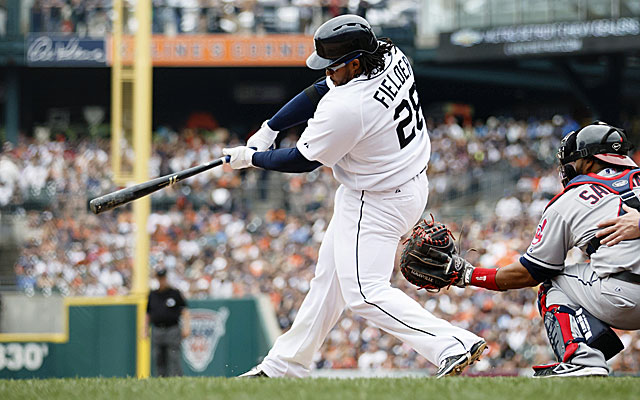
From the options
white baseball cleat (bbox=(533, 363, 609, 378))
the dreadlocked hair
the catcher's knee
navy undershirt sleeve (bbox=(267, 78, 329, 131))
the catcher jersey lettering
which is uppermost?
the dreadlocked hair

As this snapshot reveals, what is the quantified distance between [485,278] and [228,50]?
17.4 metres

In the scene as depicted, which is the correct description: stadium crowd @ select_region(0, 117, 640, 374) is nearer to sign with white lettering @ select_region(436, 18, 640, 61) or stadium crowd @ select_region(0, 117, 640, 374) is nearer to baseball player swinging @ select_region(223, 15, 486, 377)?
sign with white lettering @ select_region(436, 18, 640, 61)

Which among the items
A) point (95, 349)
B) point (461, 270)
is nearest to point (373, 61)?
point (461, 270)

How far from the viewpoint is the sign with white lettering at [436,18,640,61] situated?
59.8ft

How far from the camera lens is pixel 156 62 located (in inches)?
850

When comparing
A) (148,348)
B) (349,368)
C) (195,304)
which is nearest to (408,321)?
(148,348)

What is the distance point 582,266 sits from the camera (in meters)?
4.52

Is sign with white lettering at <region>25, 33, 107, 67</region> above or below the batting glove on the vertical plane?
above

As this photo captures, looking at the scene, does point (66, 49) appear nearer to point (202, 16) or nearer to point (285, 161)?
point (202, 16)

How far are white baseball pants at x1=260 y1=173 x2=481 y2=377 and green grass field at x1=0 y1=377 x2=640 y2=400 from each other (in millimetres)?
→ 281

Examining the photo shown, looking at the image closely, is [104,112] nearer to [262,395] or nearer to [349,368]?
[349,368]

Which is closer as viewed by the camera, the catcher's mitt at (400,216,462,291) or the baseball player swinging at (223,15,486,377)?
the baseball player swinging at (223,15,486,377)

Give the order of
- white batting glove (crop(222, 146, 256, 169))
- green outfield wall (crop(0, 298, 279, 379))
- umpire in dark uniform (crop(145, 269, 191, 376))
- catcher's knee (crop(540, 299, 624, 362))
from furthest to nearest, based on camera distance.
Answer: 1. green outfield wall (crop(0, 298, 279, 379))
2. umpire in dark uniform (crop(145, 269, 191, 376))
3. white batting glove (crop(222, 146, 256, 169))
4. catcher's knee (crop(540, 299, 624, 362))

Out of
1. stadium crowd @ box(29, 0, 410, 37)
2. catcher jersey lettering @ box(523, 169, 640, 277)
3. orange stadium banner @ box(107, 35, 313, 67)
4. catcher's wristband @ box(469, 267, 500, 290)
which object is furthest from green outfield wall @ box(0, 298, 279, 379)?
stadium crowd @ box(29, 0, 410, 37)
